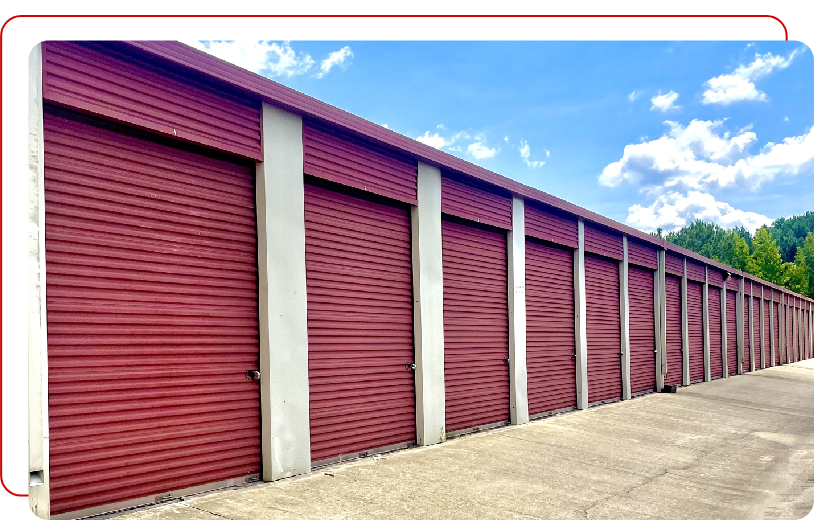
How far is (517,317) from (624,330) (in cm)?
591

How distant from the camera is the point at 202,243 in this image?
645cm

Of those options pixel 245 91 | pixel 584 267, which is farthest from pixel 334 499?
pixel 584 267

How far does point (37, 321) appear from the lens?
186 inches

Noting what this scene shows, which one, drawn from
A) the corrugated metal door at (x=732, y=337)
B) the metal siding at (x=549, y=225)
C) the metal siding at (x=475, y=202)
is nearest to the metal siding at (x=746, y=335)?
the corrugated metal door at (x=732, y=337)

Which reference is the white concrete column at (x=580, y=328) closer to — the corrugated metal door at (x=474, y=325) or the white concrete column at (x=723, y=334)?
the corrugated metal door at (x=474, y=325)

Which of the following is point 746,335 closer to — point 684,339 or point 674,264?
point 684,339

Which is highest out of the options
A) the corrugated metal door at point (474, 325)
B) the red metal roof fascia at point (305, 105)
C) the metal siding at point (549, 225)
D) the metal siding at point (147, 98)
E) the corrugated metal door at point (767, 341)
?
the red metal roof fascia at point (305, 105)

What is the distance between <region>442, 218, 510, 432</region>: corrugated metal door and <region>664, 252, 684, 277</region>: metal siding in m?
9.94

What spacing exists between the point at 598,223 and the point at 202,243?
10.6 meters

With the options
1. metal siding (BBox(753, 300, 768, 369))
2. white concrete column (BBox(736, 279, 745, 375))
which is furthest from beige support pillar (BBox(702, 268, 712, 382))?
metal siding (BBox(753, 300, 768, 369))

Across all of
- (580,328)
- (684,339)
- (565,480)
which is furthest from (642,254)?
(565,480)

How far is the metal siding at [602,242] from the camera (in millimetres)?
14820

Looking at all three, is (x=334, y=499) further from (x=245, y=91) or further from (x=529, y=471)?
(x=245, y=91)

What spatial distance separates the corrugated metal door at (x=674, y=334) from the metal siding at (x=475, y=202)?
1047 centimetres
